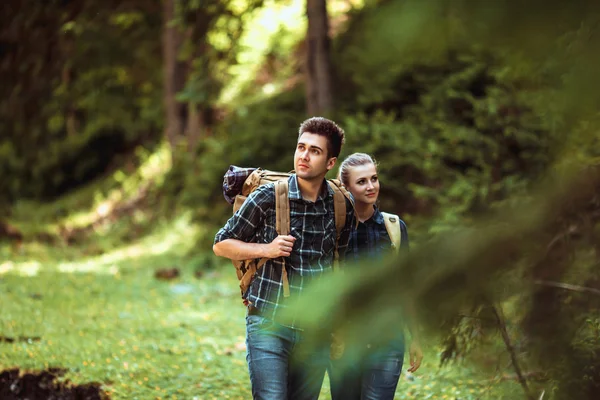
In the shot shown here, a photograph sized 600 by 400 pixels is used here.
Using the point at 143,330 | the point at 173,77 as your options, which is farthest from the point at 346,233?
the point at 173,77

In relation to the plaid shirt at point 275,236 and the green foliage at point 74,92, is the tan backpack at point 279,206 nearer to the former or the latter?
the plaid shirt at point 275,236

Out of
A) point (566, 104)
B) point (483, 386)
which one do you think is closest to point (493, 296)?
point (566, 104)

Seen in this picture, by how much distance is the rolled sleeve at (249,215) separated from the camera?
3387mm

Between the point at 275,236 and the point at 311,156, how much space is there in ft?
1.39

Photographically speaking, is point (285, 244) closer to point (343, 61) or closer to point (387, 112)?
point (387, 112)

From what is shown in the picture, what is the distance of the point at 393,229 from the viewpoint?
3.71 m

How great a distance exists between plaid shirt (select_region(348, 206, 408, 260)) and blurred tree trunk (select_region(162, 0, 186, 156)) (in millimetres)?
15048

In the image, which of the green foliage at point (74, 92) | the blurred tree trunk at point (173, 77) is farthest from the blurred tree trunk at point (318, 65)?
the blurred tree trunk at point (173, 77)

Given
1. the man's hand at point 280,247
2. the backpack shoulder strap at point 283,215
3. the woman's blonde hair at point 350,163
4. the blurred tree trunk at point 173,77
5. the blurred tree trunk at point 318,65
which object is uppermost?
the blurred tree trunk at point 173,77

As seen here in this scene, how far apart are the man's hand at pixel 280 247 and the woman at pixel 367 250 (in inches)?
19.3

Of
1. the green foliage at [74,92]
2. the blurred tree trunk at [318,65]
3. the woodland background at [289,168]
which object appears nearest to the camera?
the woodland background at [289,168]

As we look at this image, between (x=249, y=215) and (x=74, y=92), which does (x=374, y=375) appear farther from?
(x=74, y=92)

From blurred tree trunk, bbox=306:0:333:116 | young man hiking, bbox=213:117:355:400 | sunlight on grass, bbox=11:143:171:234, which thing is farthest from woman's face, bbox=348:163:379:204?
sunlight on grass, bbox=11:143:171:234

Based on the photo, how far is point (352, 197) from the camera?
144 inches
